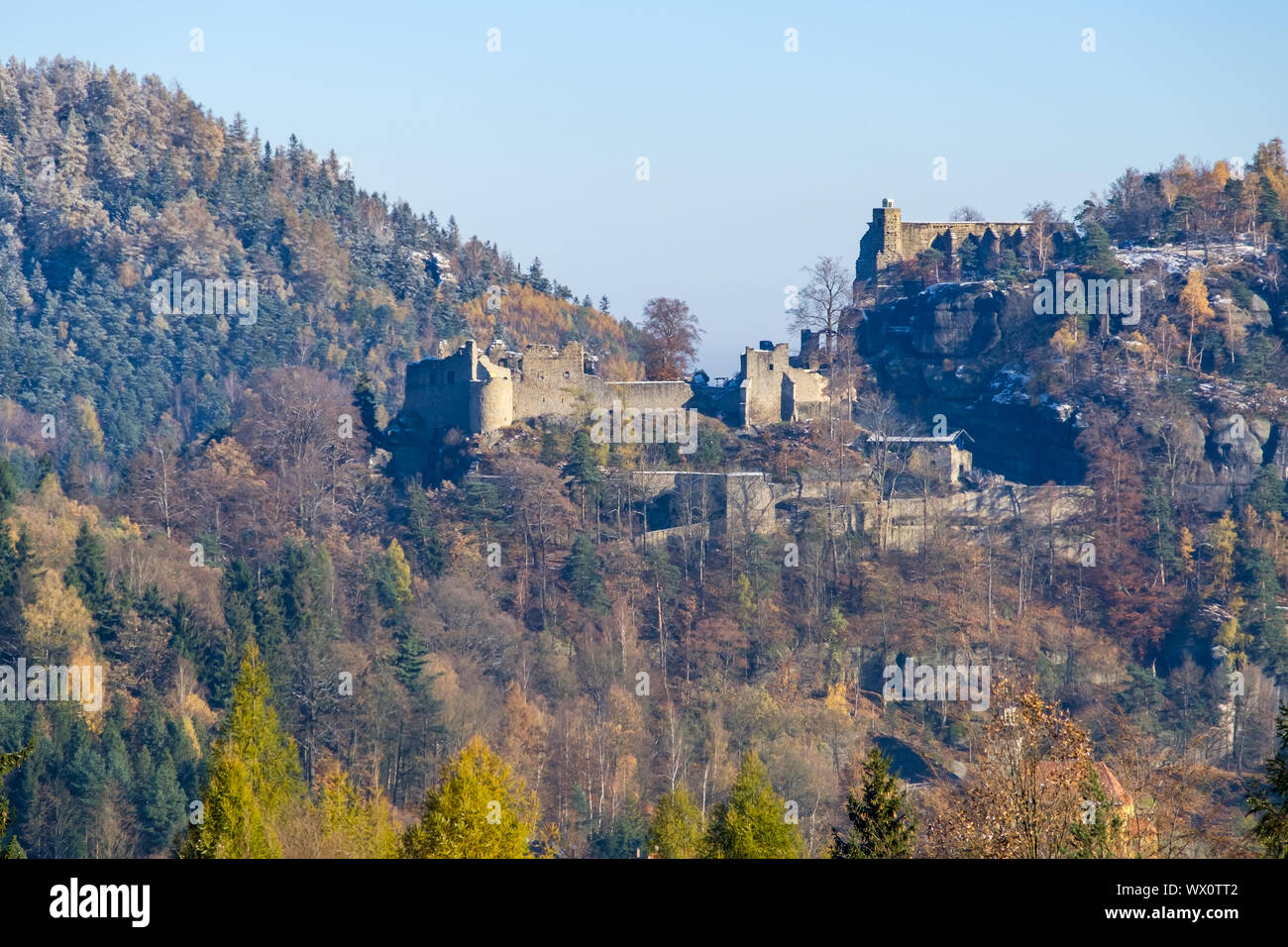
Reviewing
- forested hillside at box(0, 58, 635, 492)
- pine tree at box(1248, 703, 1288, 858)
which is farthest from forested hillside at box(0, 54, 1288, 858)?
forested hillside at box(0, 58, 635, 492)

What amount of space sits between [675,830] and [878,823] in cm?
988

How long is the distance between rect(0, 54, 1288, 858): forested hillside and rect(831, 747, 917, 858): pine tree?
3792 mm

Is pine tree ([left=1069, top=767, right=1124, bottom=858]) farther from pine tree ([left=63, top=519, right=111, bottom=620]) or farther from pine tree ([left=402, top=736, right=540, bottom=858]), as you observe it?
pine tree ([left=63, top=519, right=111, bottom=620])

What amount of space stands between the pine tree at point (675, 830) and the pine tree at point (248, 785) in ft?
23.2

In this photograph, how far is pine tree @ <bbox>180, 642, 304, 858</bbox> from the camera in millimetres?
30500

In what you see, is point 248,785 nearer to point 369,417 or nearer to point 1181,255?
point 369,417

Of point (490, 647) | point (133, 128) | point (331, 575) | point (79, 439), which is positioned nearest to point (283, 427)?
point (331, 575)

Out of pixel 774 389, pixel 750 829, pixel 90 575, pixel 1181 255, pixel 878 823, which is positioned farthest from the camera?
pixel 1181 255

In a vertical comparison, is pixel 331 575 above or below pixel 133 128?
below

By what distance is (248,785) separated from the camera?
32594 mm

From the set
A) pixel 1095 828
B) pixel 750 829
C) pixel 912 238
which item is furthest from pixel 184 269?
pixel 1095 828

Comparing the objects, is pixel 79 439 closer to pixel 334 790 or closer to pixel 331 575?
pixel 331 575

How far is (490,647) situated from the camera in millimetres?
56406
